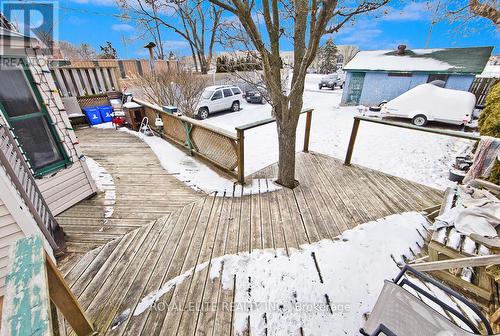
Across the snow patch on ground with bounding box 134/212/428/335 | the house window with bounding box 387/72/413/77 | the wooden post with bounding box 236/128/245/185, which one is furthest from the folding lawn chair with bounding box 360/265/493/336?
the house window with bounding box 387/72/413/77

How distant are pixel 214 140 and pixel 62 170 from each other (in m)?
2.46

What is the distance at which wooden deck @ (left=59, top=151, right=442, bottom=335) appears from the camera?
181 centimetres

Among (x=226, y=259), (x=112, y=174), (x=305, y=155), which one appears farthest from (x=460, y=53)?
(x=112, y=174)

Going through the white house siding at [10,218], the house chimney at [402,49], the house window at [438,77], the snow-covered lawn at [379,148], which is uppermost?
the house chimney at [402,49]

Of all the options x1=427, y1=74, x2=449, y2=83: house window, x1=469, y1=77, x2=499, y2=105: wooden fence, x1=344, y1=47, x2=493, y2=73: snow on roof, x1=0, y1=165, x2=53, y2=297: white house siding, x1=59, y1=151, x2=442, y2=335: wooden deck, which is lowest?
x1=59, y1=151, x2=442, y2=335: wooden deck

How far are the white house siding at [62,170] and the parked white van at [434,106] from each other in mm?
10997

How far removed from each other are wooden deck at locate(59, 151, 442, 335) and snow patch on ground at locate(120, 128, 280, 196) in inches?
5.1

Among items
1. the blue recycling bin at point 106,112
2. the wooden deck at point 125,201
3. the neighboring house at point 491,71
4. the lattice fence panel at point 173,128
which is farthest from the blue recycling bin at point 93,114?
the neighboring house at point 491,71

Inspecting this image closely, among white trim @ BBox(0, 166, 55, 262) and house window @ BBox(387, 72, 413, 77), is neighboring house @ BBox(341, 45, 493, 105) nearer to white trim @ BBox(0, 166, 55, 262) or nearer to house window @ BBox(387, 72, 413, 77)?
house window @ BBox(387, 72, 413, 77)

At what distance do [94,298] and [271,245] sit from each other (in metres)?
1.86

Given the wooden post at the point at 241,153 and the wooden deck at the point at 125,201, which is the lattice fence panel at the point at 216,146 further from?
the wooden deck at the point at 125,201

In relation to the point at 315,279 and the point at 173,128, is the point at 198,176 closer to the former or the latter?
the point at 173,128

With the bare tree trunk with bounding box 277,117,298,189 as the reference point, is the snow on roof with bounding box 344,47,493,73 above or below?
above

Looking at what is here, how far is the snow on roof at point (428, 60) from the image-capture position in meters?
9.55
